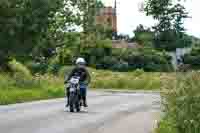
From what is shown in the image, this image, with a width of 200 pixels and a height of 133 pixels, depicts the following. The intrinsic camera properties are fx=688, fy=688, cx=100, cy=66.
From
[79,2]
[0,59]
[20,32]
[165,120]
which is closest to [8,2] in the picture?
[20,32]

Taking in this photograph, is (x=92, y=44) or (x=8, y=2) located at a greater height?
(x=8, y=2)

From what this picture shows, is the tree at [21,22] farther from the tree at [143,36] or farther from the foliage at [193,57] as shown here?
the tree at [143,36]

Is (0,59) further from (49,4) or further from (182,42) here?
(182,42)

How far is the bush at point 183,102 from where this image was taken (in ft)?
39.0

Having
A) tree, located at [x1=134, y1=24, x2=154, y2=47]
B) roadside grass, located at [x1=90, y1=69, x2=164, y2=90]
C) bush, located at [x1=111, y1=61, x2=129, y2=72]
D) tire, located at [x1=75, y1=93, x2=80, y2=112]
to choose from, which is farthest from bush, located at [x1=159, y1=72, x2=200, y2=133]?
tree, located at [x1=134, y1=24, x2=154, y2=47]

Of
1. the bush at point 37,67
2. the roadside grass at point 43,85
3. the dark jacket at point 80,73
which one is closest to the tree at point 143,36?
the bush at point 37,67

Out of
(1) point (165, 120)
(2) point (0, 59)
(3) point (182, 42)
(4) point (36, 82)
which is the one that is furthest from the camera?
(3) point (182, 42)

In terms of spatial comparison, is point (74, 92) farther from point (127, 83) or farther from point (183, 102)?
point (127, 83)

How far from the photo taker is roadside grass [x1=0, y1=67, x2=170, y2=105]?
28314 mm

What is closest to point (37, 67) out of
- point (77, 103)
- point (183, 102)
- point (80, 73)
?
point (80, 73)

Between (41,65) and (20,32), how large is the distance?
786 inches

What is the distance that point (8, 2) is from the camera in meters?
41.9

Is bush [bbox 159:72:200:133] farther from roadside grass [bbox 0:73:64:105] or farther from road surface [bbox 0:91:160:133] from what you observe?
roadside grass [bbox 0:73:64:105]

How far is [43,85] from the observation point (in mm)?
35375
